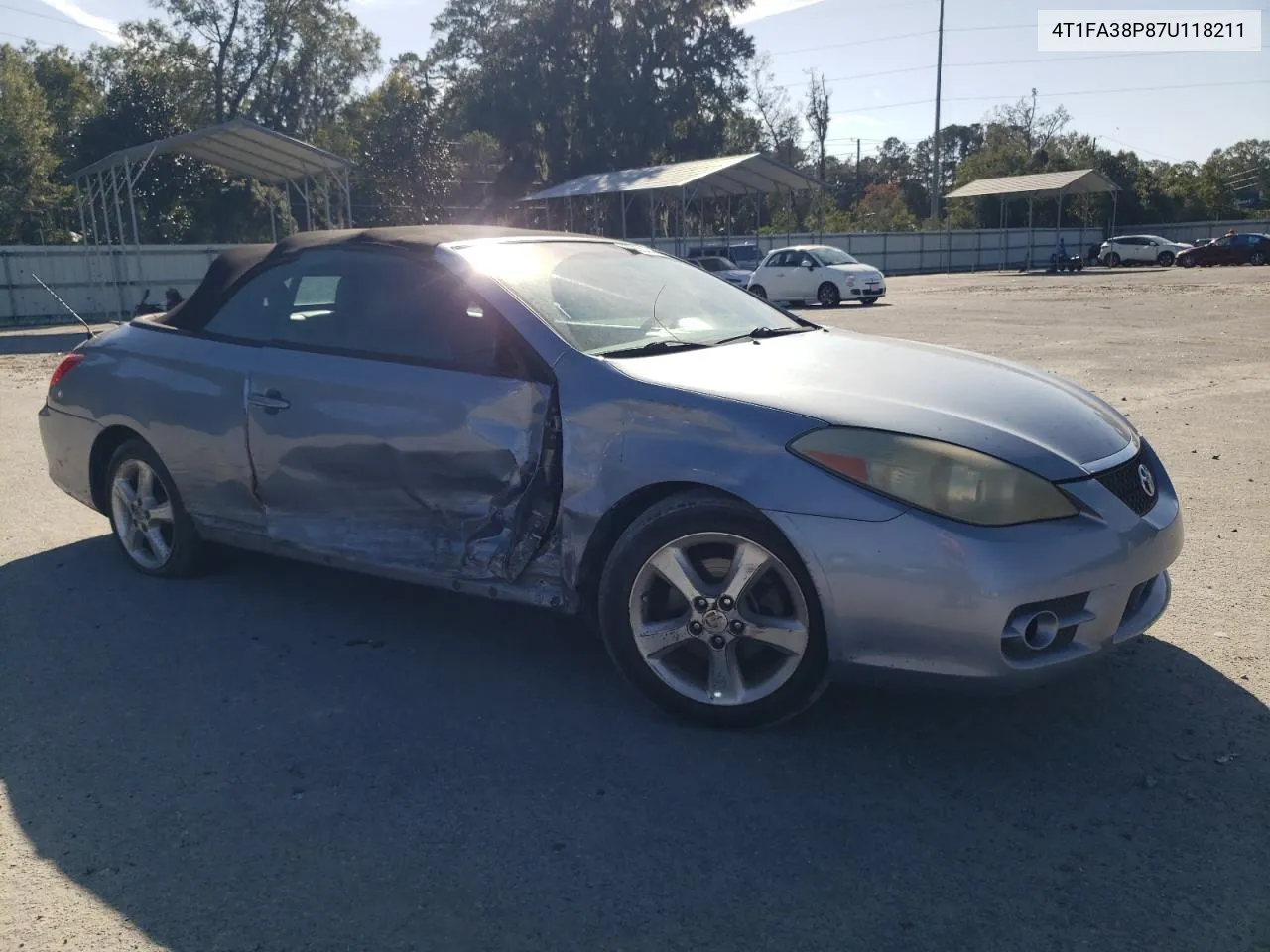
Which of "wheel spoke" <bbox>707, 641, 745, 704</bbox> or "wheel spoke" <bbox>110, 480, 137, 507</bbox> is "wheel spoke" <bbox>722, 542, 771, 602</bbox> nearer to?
"wheel spoke" <bbox>707, 641, 745, 704</bbox>

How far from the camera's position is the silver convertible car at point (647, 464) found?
10.0 ft

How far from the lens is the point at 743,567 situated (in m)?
3.27

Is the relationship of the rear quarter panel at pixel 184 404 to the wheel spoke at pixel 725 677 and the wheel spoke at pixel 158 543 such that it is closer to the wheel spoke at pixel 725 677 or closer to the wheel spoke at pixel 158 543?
the wheel spoke at pixel 158 543

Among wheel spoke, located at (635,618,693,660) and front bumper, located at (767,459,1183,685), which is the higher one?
front bumper, located at (767,459,1183,685)

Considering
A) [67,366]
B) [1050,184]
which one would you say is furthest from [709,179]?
[67,366]

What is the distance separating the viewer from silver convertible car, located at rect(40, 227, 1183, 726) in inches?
120

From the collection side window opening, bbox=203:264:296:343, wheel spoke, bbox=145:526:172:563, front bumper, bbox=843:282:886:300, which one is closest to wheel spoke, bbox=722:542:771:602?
side window opening, bbox=203:264:296:343

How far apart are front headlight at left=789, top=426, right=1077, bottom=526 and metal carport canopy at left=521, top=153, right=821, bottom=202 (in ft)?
104

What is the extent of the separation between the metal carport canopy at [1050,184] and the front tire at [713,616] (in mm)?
48700

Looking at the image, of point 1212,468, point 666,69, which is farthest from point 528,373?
point 666,69

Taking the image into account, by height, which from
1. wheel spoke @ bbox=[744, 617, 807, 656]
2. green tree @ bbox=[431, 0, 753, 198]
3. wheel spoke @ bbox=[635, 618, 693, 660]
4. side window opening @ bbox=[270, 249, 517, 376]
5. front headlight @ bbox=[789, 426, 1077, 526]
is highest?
green tree @ bbox=[431, 0, 753, 198]

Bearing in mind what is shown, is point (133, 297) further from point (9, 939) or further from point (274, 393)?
point (9, 939)

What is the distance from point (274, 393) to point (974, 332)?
47.8 ft

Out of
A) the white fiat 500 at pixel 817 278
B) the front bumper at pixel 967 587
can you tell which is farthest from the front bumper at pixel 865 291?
the front bumper at pixel 967 587
